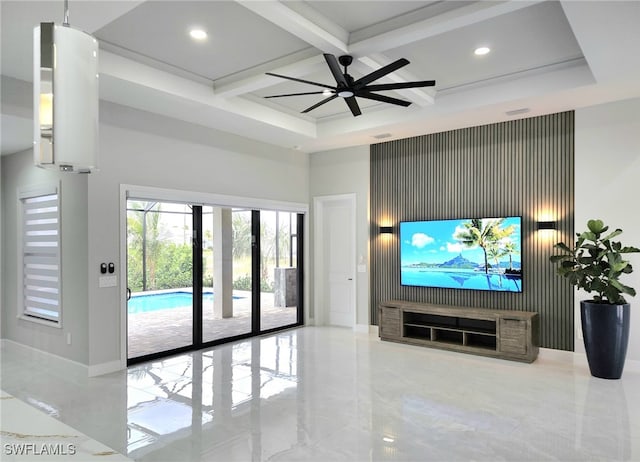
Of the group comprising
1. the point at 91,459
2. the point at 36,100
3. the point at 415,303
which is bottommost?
the point at 415,303

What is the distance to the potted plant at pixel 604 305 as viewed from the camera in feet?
14.9

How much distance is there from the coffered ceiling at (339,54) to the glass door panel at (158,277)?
4.27 feet

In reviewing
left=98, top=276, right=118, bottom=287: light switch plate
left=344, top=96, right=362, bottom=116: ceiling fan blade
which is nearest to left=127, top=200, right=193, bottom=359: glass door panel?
left=98, top=276, right=118, bottom=287: light switch plate

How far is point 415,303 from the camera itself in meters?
6.36

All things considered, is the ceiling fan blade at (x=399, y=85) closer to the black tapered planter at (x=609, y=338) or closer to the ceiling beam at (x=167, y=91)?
the ceiling beam at (x=167, y=91)

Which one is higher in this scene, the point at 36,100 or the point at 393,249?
the point at 36,100

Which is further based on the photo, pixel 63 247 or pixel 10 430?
pixel 63 247

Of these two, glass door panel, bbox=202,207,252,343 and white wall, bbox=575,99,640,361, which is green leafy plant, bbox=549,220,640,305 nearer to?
white wall, bbox=575,99,640,361

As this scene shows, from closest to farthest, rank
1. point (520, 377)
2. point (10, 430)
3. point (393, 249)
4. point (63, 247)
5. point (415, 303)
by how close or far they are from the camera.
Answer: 1. point (10, 430)
2. point (520, 377)
3. point (63, 247)
4. point (415, 303)
5. point (393, 249)

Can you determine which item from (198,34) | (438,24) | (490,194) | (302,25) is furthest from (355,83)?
(490,194)

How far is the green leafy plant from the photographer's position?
14.9 ft

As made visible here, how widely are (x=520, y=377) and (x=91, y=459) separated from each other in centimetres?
469

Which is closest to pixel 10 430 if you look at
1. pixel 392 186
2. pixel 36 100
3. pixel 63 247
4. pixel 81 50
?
pixel 36 100

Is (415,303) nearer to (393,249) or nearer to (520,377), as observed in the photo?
(393,249)
